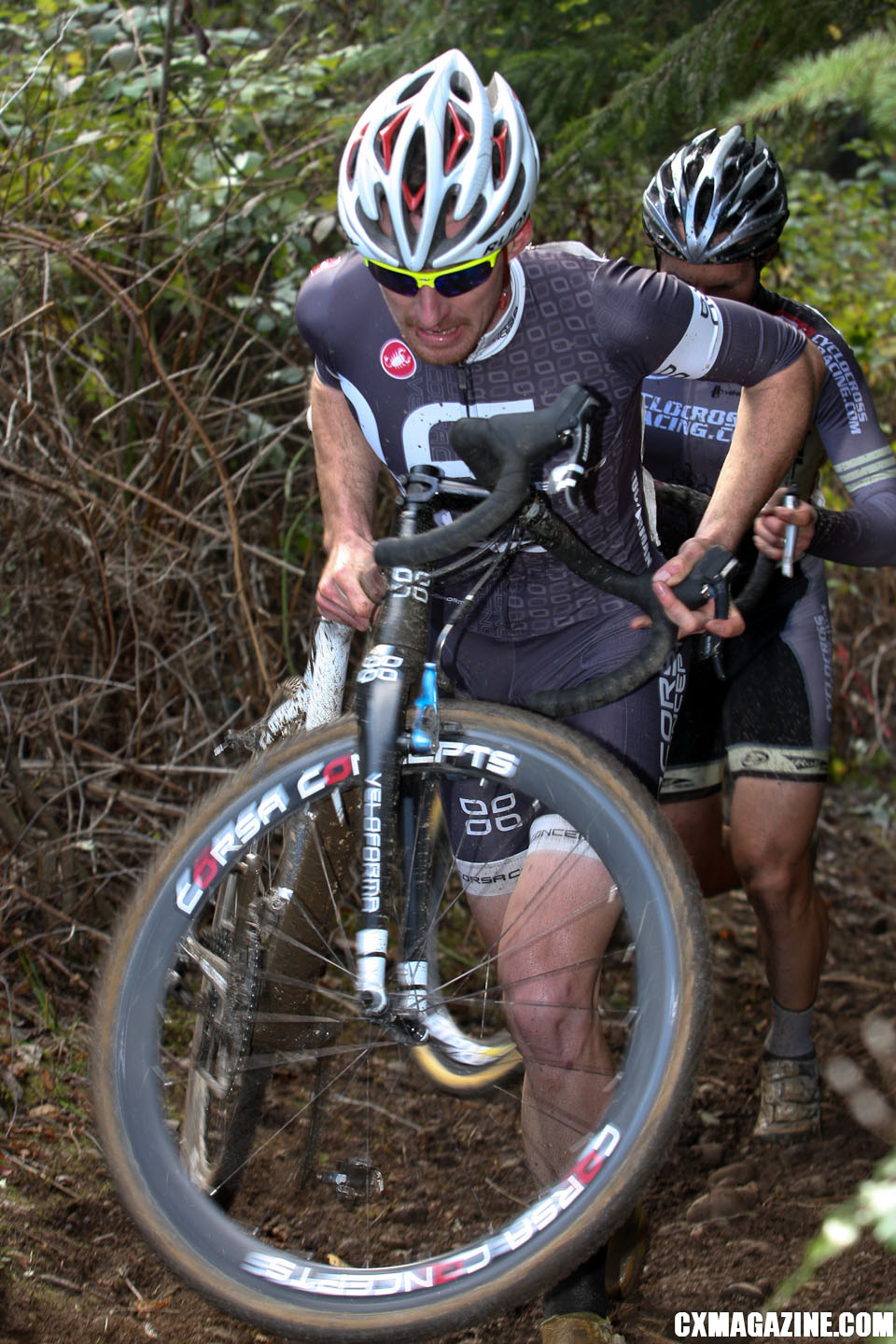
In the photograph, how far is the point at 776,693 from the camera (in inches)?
140

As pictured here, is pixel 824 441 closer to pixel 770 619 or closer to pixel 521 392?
pixel 770 619

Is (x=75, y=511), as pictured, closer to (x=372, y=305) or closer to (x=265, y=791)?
(x=372, y=305)

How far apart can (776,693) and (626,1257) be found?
1558mm

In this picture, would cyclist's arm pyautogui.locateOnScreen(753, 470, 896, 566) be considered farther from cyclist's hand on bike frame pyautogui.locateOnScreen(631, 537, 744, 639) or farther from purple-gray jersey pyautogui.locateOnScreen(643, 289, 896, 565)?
cyclist's hand on bike frame pyautogui.locateOnScreen(631, 537, 744, 639)

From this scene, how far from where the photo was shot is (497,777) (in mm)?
2178

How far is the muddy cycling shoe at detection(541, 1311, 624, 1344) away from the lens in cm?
239

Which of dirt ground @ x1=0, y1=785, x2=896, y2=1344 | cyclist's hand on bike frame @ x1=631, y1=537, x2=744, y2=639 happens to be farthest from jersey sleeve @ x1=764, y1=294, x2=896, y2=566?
dirt ground @ x1=0, y1=785, x2=896, y2=1344

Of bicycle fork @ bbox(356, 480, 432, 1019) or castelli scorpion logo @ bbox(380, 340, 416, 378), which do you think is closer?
bicycle fork @ bbox(356, 480, 432, 1019)

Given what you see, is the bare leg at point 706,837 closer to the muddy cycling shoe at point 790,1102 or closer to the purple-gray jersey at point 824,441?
the muddy cycling shoe at point 790,1102

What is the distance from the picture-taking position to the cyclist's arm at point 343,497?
2422 mm

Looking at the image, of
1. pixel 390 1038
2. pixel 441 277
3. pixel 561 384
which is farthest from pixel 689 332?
pixel 390 1038

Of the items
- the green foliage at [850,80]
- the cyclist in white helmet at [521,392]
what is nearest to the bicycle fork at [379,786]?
the cyclist in white helmet at [521,392]

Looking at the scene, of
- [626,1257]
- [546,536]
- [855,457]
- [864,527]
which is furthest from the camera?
[855,457]

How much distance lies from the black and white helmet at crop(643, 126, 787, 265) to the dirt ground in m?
2.57
